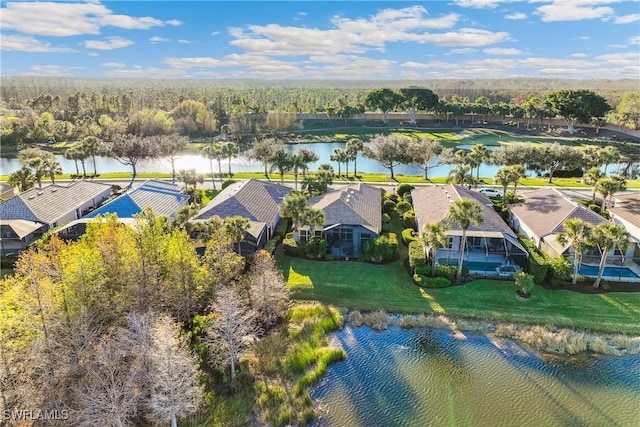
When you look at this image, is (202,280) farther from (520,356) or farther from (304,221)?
(520,356)

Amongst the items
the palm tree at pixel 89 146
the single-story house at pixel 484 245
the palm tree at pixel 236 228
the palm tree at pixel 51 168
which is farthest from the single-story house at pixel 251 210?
the palm tree at pixel 89 146

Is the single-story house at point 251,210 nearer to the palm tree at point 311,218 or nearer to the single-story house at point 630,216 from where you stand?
the palm tree at point 311,218

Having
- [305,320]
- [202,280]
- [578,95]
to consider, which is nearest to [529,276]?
[305,320]

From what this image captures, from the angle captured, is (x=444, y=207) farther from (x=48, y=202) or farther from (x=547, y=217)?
(x=48, y=202)

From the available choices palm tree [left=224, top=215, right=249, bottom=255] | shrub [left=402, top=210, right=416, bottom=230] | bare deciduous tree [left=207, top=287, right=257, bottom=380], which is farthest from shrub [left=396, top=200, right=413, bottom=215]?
bare deciduous tree [left=207, top=287, right=257, bottom=380]

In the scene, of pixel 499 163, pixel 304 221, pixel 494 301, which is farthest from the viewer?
pixel 499 163
